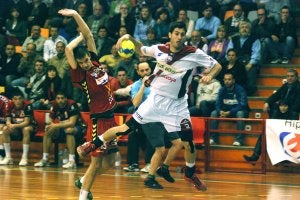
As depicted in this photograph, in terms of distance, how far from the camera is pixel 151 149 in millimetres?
19984

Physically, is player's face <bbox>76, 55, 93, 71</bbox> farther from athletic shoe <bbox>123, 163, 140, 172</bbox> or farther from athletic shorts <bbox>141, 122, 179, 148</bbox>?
athletic shoe <bbox>123, 163, 140, 172</bbox>

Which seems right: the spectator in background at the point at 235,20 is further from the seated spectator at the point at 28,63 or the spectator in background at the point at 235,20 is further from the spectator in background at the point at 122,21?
the seated spectator at the point at 28,63

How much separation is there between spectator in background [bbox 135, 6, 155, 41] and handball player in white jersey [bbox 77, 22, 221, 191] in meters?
8.64

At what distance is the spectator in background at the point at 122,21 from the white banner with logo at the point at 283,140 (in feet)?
21.3

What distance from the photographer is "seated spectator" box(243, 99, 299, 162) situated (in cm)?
1992

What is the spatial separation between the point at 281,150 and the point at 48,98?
6.35 meters

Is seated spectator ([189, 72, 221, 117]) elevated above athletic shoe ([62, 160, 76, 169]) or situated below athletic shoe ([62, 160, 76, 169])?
above

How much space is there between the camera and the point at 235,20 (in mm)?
23625

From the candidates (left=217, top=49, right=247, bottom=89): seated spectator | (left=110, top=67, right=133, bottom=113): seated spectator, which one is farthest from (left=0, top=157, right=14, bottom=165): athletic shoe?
(left=217, top=49, right=247, bottom=89): seated spectator

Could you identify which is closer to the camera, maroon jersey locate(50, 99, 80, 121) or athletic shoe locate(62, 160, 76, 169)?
athletic shoe locate(62, 160, 76, 169)

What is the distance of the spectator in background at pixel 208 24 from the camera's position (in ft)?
77.6

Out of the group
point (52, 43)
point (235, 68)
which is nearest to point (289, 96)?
point (235, 68)

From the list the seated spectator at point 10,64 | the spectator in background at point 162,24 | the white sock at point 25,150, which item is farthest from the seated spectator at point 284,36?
the seated spectator at point 10,64

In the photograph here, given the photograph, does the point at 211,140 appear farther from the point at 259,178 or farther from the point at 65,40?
the point at 65,40
